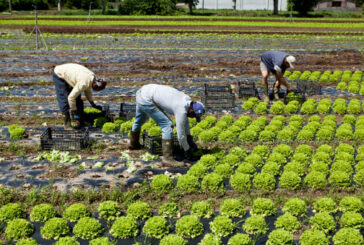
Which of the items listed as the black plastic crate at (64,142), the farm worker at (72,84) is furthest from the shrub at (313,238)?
the farm worker at (72,84)

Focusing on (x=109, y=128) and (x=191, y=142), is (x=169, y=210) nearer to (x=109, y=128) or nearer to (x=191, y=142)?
(x=191, y=142)

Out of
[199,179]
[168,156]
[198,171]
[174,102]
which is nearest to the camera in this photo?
[174,102]

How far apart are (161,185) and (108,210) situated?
42.0 inches

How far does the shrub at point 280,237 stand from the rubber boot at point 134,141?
3.78m

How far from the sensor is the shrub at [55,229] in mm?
5117

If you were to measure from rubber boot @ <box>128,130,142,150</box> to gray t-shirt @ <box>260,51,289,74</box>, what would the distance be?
5066 millimetres

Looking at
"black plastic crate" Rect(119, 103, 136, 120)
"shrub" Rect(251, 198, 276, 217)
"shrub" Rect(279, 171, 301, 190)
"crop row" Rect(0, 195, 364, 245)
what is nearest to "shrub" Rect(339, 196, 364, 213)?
"crop row" Rect(0, 195, 364, 245)

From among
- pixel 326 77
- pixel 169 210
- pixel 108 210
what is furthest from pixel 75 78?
pixel 326 77

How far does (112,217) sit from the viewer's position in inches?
219

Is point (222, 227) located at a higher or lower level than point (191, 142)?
lower

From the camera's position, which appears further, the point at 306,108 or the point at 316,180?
the point at 306,108

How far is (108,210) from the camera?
220 inches

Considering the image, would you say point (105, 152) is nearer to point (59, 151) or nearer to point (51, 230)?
point (59, 151)

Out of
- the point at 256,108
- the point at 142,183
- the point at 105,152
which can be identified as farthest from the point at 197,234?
the point at 256,108
